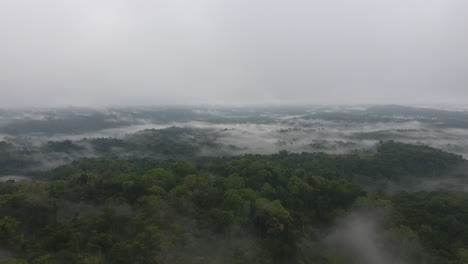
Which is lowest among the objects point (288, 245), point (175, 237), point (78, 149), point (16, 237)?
point (78, 149)

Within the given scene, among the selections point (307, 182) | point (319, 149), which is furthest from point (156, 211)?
point (319, 149)

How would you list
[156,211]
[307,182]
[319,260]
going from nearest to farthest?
[319,260]
[156,211]
[307,182]

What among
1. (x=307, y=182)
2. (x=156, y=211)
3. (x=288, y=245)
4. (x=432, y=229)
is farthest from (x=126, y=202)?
(x=432, y=229)

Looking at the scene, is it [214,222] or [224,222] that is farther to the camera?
[214,222]

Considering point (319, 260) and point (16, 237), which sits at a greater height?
point (16, 237)

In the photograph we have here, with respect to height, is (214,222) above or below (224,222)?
below

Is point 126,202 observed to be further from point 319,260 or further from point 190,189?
point 319,260

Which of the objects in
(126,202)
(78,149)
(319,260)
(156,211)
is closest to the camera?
(319,260)

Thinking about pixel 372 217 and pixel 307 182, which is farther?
pixel 307 182
